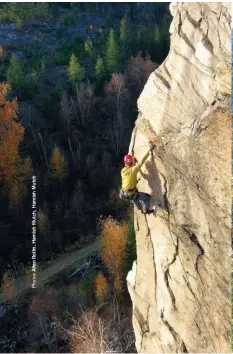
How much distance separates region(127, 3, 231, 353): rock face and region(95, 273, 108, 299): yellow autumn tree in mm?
18085

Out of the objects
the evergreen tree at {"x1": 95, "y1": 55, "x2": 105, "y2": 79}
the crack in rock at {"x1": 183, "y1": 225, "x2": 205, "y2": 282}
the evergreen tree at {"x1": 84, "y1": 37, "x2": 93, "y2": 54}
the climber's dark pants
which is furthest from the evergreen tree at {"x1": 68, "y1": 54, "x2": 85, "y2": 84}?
the crack in rock at {"x1": 183, "y1": 225, "x2": 205, "y2": 282}

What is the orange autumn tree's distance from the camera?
130 feet

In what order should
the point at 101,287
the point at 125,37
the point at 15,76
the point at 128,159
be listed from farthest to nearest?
the point at 125,37
the point at 15,76
the point at 101,287
the point at 128,159

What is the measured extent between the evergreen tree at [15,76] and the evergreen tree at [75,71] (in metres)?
5.94

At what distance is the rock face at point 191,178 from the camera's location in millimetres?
9570

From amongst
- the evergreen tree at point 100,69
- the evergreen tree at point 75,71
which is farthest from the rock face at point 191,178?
the evergreen tree at point 100,69

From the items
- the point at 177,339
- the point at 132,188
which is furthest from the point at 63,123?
the point at 177,339

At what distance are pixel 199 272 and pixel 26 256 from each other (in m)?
28.3

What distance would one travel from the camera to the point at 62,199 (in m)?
41.3

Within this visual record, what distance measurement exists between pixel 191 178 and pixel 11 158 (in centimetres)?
3206

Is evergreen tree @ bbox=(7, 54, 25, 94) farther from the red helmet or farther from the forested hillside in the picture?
the red helmet

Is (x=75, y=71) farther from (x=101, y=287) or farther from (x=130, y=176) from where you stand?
(x=130, y=176)

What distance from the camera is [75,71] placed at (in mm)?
47219

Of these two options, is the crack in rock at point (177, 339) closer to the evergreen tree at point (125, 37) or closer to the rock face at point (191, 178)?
the rock face at point (191, 178)
